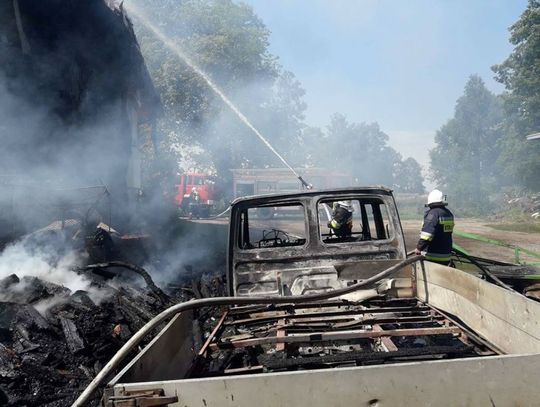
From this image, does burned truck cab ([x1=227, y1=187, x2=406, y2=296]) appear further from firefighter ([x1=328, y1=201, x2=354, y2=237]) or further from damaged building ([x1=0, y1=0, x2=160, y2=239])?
damaged building ([x1=0, y1=0, x2=160, y2=239])

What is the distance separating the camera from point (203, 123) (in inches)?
1193

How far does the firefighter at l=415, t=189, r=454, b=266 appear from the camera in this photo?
5.61m

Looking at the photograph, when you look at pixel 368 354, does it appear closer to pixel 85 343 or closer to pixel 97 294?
pixel 85 343

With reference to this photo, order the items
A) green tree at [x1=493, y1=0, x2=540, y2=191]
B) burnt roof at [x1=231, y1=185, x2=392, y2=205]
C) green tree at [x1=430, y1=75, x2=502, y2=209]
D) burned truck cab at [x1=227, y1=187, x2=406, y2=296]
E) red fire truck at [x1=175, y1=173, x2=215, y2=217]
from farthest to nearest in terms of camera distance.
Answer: green tree at [x1=430, y1=75, x2=502, y2=209] → green tree at [x1=493, y1=0, x2=540, y2=191] → red fire truck at [x1=175, y1=173, x2=215, y2=217] → burnt roof at [x1=231, y1=185, x2=392, y2=205] → burned truck cab at [x1=227, y1=187, x2=406, y2=296]

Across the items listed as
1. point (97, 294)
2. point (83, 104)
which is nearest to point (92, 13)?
point (83, 104)

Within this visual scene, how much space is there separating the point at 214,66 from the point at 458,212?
72.7 feet

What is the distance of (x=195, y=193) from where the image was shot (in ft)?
86.5

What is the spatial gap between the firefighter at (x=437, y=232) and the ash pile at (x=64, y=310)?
140 inches

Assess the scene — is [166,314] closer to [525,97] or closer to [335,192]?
[335,192]

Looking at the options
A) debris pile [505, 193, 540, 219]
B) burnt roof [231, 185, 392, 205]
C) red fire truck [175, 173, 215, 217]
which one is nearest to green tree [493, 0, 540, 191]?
debris pile [505, 193, 540, 219]

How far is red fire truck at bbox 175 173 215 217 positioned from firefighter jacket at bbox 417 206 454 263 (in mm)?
20745

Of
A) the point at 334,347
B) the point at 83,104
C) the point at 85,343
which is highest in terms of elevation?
the point at 83,104

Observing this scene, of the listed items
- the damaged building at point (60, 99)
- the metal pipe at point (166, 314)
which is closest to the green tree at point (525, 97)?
the damaged building at point (60, 99)

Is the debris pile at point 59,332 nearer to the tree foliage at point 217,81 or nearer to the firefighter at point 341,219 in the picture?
the firefighter at point 341,219
